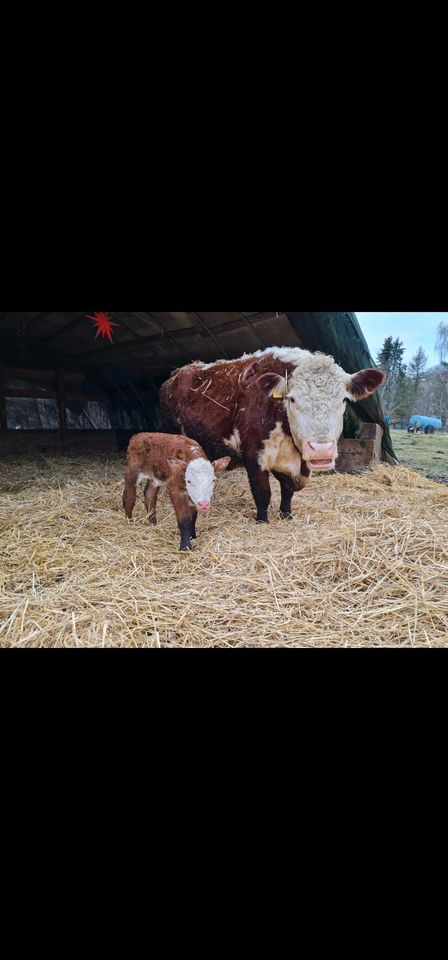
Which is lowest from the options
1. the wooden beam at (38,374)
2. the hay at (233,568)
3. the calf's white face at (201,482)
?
the hay at (233,568)

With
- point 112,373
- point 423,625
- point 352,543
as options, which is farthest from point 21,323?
point 423,625

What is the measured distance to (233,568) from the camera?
2.02 meters

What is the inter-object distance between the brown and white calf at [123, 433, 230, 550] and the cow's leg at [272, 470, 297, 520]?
42 centimetres

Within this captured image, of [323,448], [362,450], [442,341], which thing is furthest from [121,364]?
[442,341]

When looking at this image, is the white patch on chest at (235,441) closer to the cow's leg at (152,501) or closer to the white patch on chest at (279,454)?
the white patch on chest at (279,454)

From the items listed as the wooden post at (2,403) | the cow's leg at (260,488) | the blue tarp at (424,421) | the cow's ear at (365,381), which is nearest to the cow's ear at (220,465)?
the cow's leg at (260,488)

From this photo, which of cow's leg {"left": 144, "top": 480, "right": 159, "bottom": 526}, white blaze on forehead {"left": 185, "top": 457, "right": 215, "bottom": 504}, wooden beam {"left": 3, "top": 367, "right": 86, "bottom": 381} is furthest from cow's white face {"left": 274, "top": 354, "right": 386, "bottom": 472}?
wooden beam {"left": 3, "top": 367, "right": 86, "bottom": 381}

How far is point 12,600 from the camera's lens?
74.4 inches

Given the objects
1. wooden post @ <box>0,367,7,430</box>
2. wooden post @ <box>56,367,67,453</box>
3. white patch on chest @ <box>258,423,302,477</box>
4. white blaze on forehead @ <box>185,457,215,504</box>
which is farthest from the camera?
wooden post @ <box>56,367,67,453</box>

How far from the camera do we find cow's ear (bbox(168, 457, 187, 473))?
214cm

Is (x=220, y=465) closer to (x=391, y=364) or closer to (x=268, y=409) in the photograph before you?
(x=268, y=409)

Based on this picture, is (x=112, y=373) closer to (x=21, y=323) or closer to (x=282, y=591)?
(x=21, y=323)

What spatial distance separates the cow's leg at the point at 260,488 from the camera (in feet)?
7.89

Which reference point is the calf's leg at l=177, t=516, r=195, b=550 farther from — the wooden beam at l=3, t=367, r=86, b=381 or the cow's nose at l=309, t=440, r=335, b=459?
the wooden beam at l=3, t=367, r=86, b=381
